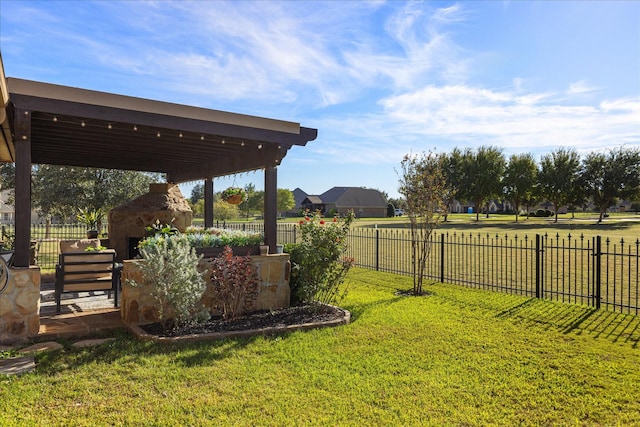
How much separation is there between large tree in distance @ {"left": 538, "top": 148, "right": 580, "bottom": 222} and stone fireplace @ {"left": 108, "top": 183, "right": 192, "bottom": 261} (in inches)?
1603

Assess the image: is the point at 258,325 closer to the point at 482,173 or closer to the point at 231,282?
the point at 231,282

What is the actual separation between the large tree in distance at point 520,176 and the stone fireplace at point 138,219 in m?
41.6

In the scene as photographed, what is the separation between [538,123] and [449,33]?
26.5ft

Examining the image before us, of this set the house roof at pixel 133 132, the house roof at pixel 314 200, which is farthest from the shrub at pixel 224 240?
the house roof at pixel 314 200

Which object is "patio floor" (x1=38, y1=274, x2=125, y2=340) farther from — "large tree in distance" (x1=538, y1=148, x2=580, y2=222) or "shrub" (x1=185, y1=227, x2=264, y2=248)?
"large tree in distance" (x1=538, y1=148, x2=580, y2=222)

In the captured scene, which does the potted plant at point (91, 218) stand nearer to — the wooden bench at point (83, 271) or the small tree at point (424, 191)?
the wooden bench at point (83, 271)

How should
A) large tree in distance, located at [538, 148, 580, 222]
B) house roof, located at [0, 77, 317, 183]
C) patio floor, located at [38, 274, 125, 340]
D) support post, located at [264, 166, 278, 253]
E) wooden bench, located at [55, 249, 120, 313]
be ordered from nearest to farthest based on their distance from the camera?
house roof, located at [0, 77, 317, 183] → patio floor, located at [38, 274, 125, 340] → wooden bench, located at [55, 249, 120, 313] → support post, located at [264, 166, 278, 253] → large tree in distance, located at [538, 148, 580, 222]

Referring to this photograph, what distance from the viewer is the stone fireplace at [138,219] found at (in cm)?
1019

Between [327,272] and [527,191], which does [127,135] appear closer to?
[327,272]

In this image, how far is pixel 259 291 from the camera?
6.97 meters

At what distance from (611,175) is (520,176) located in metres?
8.07

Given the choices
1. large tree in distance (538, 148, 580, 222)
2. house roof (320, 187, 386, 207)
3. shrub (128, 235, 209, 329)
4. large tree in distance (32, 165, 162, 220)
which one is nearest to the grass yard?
shrub (128, 235, 209, 329)

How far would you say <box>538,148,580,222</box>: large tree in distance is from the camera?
4031 centimetres

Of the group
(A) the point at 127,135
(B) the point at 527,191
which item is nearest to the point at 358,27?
(A) the point at 127,135
